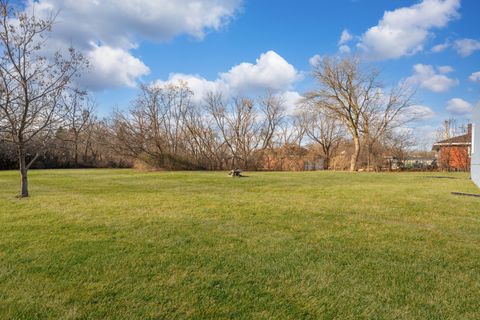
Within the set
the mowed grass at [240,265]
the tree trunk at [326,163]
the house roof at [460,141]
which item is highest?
the house roof at [460,141]

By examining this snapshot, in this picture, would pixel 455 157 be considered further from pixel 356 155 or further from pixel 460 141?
pixel 356 155

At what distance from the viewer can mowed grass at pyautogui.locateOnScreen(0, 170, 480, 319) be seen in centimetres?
246

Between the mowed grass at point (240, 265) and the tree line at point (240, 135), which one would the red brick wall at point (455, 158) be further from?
the mowed grass at point (240, 265)

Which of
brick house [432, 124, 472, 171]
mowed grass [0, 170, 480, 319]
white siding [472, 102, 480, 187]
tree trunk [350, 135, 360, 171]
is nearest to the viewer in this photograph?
mowed grass [0, 170, 480, 319]

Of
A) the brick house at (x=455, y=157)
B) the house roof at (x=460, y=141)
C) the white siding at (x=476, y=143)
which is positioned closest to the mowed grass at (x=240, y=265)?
the white siding at (x=476, y=143)

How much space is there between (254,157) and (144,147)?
9987 mm

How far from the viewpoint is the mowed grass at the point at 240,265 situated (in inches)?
96.9

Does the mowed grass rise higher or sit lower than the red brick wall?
lower

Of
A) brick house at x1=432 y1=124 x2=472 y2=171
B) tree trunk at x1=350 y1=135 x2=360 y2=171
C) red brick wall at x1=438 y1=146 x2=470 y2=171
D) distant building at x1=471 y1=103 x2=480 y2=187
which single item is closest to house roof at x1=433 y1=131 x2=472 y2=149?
brick house at x1=432 y1=124 x2=472 y2=171

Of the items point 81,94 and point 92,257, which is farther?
point 81,94

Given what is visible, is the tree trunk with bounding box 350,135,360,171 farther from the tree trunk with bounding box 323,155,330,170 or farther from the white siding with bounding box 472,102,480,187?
the white siding with bounding box 472,102,480,187

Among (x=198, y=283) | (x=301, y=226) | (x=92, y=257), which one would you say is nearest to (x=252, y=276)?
(x=198, y=283)

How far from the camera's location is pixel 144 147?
2559 cm

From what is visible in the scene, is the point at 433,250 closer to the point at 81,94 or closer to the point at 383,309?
the point at 383,309
